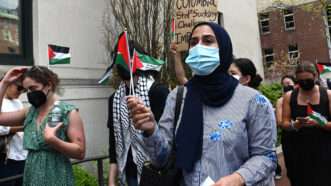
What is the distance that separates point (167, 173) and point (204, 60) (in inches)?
28.4

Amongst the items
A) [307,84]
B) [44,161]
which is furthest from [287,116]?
[44,161]

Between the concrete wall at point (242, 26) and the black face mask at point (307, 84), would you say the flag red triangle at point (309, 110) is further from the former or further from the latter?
the concrete wall at point (242, 26)

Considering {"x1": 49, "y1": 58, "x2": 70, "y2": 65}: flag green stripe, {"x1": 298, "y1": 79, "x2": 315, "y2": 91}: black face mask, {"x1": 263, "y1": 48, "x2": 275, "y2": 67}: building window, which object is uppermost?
{"x1": 263, "y1": 48, "x2": 275, "y2": 67}: building window

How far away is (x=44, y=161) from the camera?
2988 millimetres

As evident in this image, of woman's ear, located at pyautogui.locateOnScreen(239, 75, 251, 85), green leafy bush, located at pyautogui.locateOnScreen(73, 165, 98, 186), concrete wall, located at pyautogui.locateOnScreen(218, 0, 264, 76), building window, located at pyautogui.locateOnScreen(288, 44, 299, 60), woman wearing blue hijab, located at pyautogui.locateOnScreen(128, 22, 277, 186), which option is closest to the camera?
woman wearing blue hijab, located at pyautogui.locateOnScreen(128, 22, 277, 186)

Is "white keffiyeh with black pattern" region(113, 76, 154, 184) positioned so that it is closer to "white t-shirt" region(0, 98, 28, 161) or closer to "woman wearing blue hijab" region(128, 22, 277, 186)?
"woman wearing blue hijab" region(128, 22, 277, 186)

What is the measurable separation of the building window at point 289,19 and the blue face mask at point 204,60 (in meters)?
35.8

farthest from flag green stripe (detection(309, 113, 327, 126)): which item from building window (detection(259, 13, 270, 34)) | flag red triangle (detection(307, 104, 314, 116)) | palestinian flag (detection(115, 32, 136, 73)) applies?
building window (detection(259, 13, 270, 34))

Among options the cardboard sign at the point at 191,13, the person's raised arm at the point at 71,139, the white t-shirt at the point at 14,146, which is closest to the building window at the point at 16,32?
the white t-shirt at the point at 14,146

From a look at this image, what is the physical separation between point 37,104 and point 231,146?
1790 mm

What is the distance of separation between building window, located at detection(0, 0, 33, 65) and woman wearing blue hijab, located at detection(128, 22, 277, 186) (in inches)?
202

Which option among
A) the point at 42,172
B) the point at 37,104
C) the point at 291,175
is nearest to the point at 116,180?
the point at 42,172

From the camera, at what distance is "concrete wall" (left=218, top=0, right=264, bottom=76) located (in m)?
14.5

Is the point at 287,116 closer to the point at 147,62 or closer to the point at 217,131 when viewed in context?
the point at 147,62
